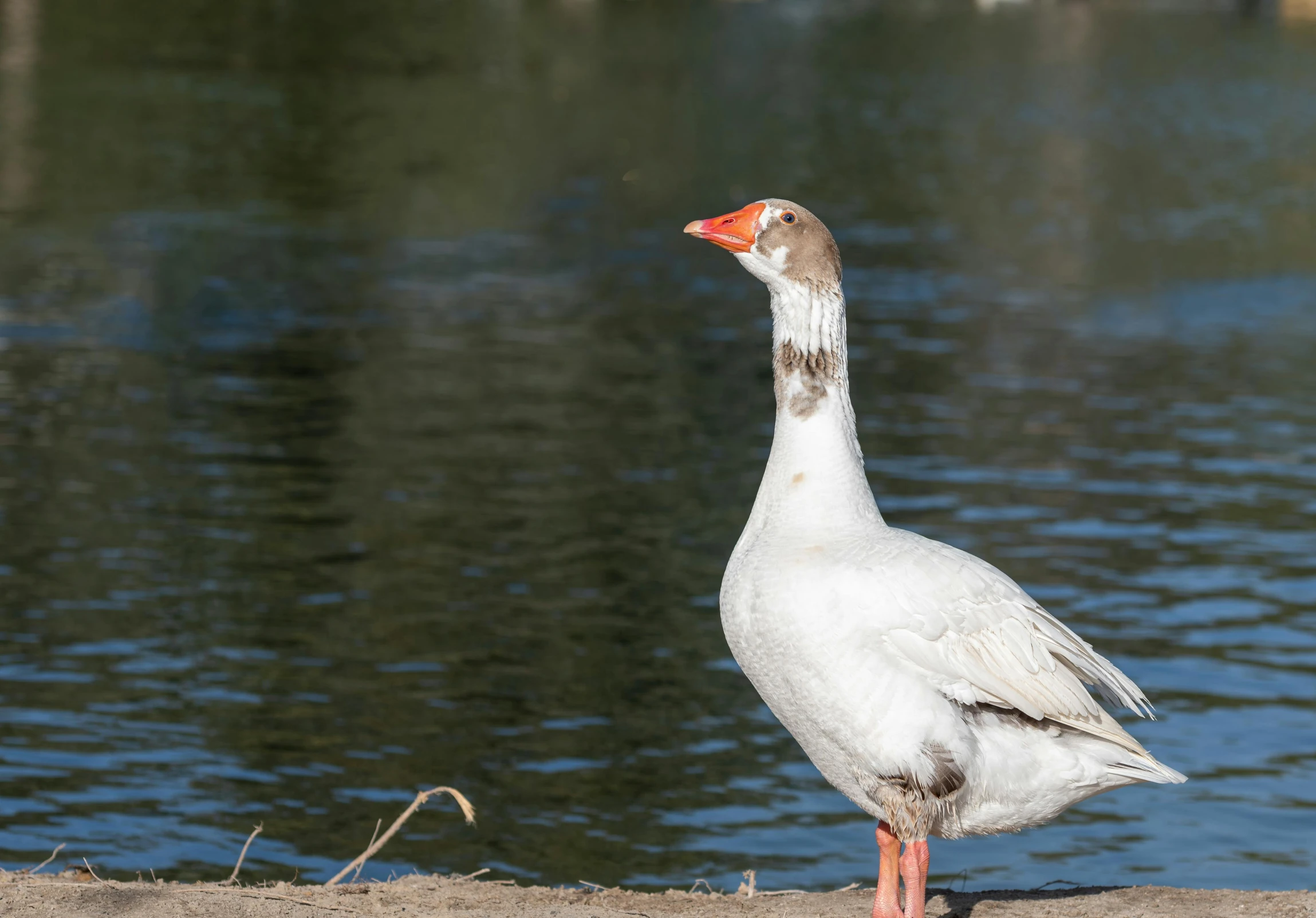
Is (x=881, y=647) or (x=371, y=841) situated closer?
(x=881, y=647)

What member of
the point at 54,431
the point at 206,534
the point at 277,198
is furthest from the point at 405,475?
the point at 277,198

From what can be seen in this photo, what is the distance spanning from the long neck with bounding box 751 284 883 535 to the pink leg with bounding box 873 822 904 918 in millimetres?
1458

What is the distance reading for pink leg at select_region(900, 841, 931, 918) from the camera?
771 cm

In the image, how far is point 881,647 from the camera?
739 centimetres

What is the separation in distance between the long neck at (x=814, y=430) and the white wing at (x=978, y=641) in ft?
1.13

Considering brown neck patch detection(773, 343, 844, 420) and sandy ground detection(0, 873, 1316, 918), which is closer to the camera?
brown neck patch detection(773, 343, 844, 420)

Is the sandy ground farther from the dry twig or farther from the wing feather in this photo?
the wing feather

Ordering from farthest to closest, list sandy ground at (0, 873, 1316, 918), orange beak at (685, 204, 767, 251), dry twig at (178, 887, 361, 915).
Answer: dry twig at (178, 887, 361, 915) < sandy ground at (0, 873, 1316, 918) < orange beak at (685, 204, 767, 251)

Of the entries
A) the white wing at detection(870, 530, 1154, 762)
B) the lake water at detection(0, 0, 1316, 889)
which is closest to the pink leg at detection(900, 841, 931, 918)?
the white wing at detection(870, 530, 1154, 762)

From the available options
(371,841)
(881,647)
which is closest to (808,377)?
(881,647)

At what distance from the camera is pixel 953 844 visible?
12.5 m

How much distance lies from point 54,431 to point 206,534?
15.1 feet

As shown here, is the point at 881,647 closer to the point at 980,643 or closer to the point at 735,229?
the point at 980,643

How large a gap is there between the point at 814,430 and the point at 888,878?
208cm
